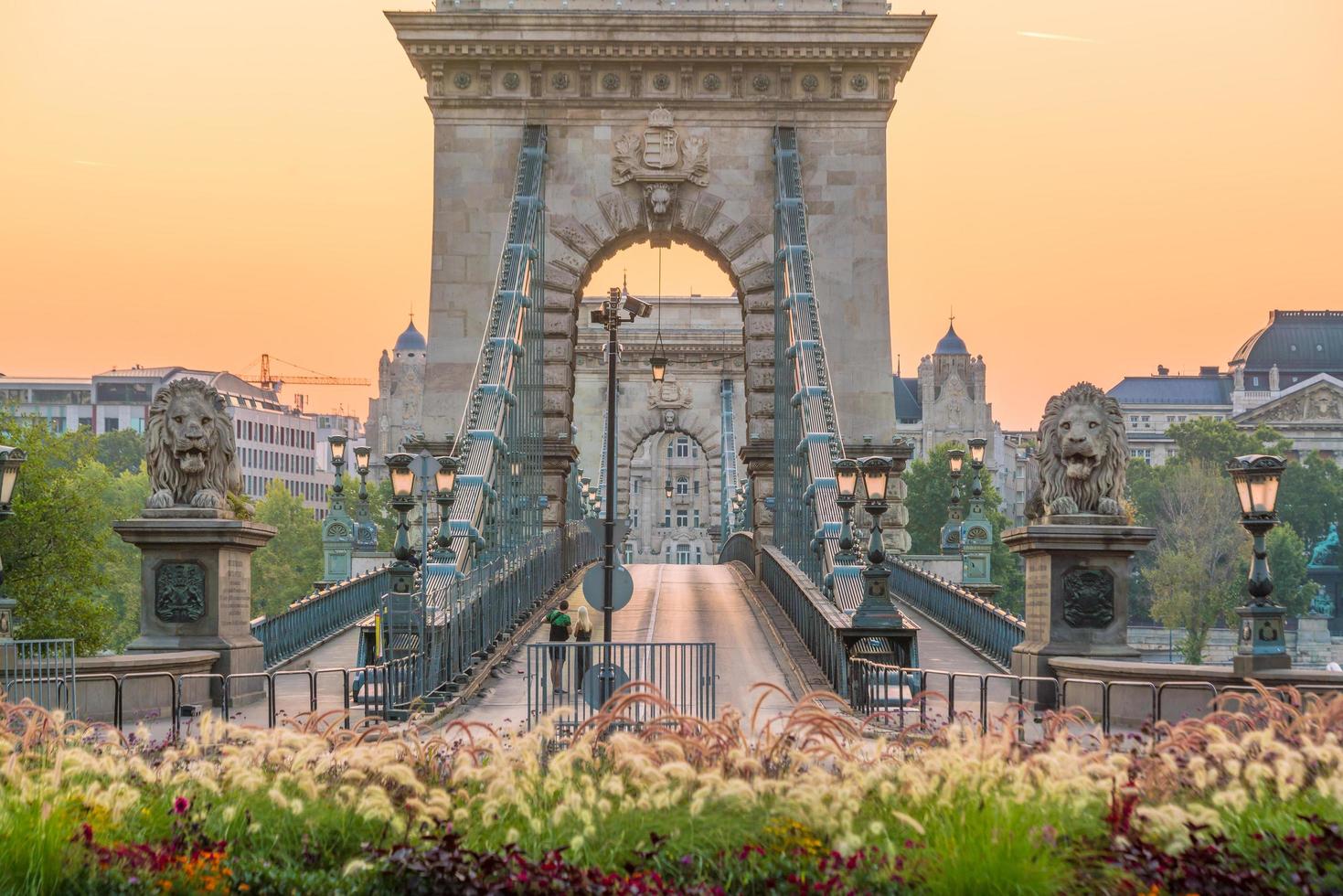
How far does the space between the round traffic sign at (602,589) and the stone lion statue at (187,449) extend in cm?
502

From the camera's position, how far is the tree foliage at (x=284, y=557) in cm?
11800

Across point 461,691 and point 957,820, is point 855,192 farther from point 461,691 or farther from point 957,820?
point 957,820

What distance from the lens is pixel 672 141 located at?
152ft

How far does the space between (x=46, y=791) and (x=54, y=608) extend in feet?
136

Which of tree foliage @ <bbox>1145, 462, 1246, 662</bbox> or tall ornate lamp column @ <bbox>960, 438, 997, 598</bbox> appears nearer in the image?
tall ornate lamp column @ <bbox>960, 438, 997, 598</bbox>

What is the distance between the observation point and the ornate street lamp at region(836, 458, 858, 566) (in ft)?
Result: 105

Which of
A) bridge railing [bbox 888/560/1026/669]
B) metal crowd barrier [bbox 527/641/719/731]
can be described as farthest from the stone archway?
metal crowd barrier [bbox 527/641/719/731]

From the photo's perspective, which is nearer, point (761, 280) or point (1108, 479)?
point (1108, 479)

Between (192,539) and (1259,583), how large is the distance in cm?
1352

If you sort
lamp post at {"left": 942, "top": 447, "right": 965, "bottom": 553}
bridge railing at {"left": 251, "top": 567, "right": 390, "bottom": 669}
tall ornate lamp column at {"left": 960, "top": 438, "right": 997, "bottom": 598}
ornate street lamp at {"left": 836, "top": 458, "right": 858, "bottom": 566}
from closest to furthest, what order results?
ornate street lamp at {"left": 836, "top": 458, "right": 858, "bottom": 566} → bridge railing at {"left": 251, "top": 567, "right": 390, "bottom": 669} → tall ornate lamp column at {"left": 960, "top": 438, "right": 997, "bottom": 598} → lamp post at {"left": 942, "top": 447, "right": 965, "bottom": 553}

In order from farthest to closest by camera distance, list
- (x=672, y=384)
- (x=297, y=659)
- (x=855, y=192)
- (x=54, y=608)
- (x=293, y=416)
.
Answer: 1. (x=293, y=416)
2. (x=672, y=384)
3. (x=54, y=608)
4. (x=855, y=192)
5. (x=297, y=659)

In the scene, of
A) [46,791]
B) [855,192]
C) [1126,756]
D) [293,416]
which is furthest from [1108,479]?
[293,416]

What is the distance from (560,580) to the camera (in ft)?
161

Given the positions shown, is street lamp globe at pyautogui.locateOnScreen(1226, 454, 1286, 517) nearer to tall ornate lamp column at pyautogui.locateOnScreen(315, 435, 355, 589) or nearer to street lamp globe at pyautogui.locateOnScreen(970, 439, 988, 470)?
street lamp globe at pyautogui.locateOnScreen(970, 439, 988, 470)
